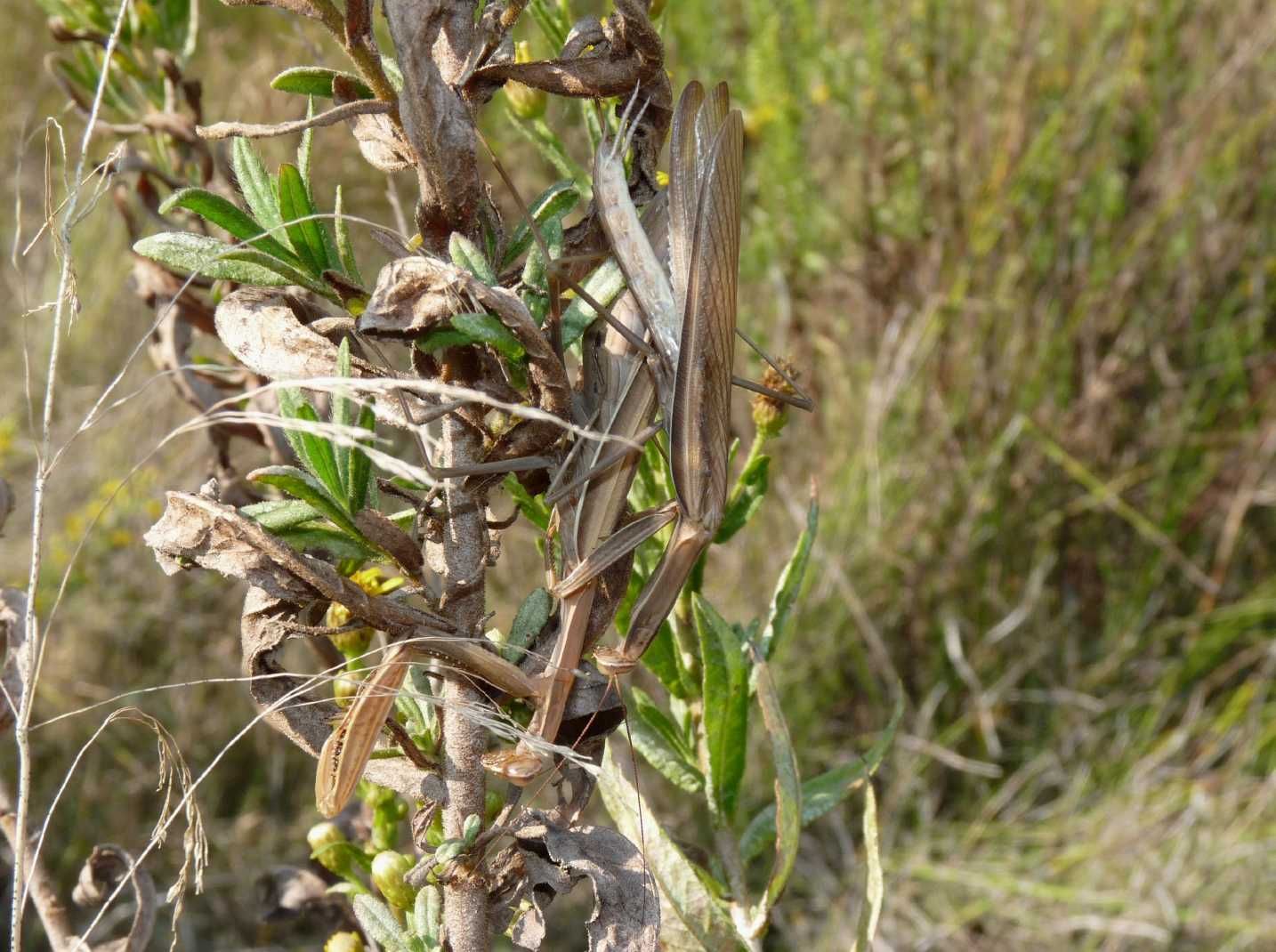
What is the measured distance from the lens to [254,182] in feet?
1.99

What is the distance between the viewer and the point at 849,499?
2.54 metres

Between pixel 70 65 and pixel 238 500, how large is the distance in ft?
1.59

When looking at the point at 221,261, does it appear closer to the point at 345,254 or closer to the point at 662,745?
the point at 345,254

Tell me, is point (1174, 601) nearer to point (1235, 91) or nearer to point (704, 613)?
point (1235, 91)

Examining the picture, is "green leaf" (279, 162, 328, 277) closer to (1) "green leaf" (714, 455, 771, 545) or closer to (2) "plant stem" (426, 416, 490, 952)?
(2) "plant stem" (426, 416, 490, 952)

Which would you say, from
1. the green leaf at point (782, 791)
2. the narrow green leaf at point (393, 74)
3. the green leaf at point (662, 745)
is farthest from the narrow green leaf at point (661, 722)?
the narrow green leaf at point (393, 74)

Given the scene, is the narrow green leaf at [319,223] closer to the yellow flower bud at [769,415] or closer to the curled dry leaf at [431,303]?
the curled dry leaf at [431,303]

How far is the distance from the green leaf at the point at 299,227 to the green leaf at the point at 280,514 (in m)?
0.12

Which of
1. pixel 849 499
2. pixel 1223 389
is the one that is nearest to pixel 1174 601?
pixel 1223 389

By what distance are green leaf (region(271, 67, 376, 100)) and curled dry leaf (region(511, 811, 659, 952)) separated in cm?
39

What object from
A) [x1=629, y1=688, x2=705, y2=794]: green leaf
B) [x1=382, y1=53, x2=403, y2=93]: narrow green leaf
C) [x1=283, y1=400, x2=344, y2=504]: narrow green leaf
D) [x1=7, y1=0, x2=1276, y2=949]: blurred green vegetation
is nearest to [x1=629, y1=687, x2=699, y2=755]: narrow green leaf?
[x1=629, y1=688, x2=705, y2=794]: green leaf

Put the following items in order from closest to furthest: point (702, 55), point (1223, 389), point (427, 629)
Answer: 1. point (427, 629)
2. point (1223, 389)
3. point (702, 55)

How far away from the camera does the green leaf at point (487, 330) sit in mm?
481

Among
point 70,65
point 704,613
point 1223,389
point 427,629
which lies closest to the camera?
point 427,629
